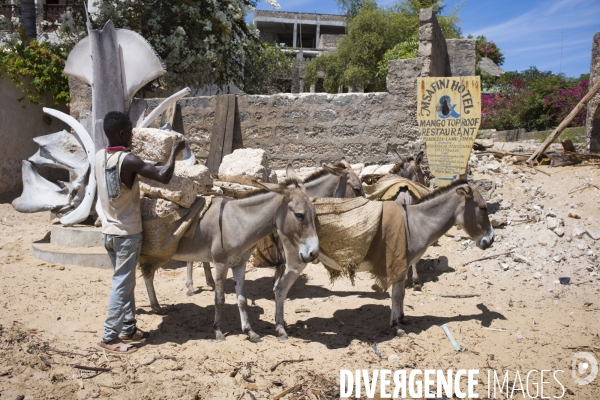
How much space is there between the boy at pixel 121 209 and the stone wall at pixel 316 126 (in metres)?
3.79

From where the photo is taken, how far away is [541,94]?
19438 mm

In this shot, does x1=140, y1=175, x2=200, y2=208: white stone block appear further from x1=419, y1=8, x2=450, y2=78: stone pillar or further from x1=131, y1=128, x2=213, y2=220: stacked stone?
x1=419, y1=8, x2=450, y2=78: stone pillar

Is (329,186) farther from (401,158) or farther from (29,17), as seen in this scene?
(29,17)

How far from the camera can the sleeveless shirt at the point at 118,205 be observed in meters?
4.02

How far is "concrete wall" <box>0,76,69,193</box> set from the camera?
35.7ft

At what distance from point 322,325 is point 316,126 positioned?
377cm

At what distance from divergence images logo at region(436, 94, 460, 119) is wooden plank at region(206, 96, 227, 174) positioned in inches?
137

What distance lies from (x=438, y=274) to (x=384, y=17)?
16587mm

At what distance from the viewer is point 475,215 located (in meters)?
4.89

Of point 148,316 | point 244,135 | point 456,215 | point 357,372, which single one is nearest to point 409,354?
point 357,372

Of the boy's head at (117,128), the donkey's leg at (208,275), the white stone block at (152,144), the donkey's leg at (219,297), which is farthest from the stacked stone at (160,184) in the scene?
the donkey's leg at (208,275)

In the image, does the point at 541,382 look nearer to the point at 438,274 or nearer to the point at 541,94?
the point at 438,274

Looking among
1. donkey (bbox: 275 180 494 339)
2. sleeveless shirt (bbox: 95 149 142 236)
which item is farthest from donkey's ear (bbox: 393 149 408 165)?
sleeveless shirt (bbox: 95 149 142 236)

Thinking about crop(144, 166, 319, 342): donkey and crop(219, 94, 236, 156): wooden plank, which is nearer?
crop(144, 166, 319, 342): donkey
